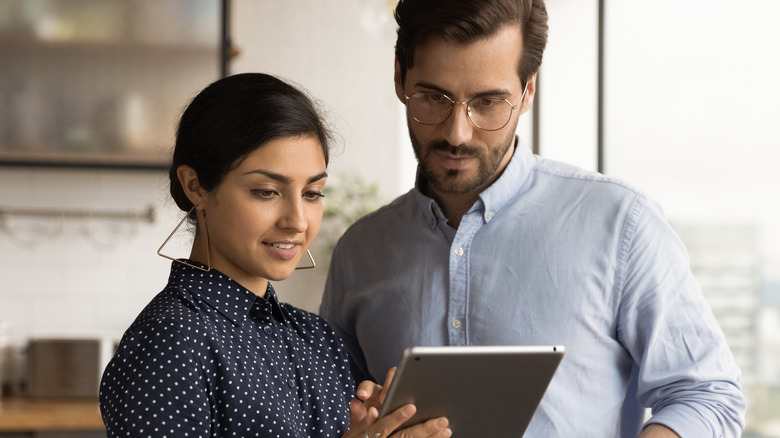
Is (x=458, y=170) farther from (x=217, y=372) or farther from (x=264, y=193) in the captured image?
(x=217, y=372)

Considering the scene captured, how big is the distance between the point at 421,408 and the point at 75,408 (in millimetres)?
2347


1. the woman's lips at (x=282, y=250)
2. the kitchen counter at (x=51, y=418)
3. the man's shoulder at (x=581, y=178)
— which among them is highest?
the man's shoulder at (x=581, y=178)

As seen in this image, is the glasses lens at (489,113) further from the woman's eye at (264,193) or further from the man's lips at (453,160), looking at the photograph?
the woman's eye at (264,193)

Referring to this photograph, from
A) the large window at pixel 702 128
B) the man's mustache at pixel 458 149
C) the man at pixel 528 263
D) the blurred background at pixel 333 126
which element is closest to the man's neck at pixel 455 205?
the man at pixel 528 263

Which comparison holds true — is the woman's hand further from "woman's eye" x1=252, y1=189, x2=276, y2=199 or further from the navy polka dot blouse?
"woman's eye" x1=252, y1=189, x2=276, y2=199

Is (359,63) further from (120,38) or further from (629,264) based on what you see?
(629,264)

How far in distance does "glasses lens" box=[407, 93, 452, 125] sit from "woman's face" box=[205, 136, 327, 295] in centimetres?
27

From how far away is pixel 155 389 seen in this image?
1172 millimetres

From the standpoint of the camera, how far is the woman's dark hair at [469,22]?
1564mm

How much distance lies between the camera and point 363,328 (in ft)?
5.92

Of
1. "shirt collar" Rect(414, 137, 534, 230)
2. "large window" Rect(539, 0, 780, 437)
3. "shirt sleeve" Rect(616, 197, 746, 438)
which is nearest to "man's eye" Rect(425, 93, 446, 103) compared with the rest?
"shirt collar" Rect(414, 137, 534, 230)

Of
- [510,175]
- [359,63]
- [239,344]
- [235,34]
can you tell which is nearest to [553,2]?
[359,63]

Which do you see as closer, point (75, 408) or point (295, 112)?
point (295, 112)

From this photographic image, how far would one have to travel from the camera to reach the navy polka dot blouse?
1.18m
